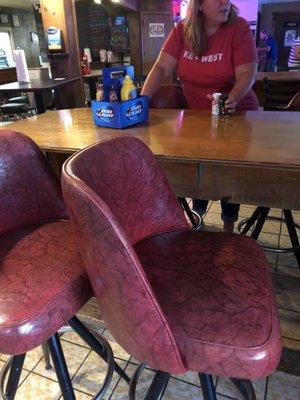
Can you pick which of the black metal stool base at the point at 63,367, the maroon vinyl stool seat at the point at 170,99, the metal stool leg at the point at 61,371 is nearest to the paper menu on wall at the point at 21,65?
the maroon vinyl stool seat at the point at 170,99

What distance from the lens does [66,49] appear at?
5215mm

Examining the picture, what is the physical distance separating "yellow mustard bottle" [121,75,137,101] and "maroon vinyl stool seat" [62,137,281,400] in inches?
18.9

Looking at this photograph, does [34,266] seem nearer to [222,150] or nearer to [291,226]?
[222,150]

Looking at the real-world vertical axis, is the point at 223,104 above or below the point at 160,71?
below

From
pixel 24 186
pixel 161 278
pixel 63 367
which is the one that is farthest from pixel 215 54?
pixel 63 367

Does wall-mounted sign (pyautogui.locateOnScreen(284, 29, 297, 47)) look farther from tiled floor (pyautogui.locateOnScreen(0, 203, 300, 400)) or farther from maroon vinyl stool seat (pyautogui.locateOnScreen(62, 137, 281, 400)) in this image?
A: maroon vinyl stool seat (pyautogui.locateOnScreen(62, 137, 281, 400))

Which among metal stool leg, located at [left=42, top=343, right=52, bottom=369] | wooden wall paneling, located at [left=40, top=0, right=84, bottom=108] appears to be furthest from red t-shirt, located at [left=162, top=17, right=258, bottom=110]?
wooden wall paneling, located at [left=40, top=0, right=84, bottom=108]

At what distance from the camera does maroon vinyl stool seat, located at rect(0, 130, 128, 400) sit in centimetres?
82

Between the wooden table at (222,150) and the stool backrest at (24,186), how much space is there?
175 mm

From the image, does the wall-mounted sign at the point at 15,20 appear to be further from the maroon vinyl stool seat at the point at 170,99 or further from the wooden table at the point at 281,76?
the maroon vinyl stool seat at the point at 170,99

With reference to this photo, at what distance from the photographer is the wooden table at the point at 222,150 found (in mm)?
1153

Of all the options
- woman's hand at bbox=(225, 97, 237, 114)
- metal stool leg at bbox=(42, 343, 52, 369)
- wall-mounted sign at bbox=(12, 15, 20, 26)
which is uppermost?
wall-mounted sign at bbox=(12, 15, 20, 26)

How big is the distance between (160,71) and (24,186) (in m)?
1.23

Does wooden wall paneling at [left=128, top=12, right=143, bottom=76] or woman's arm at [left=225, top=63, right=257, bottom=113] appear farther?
wooden wall paneling at [left=128, top=12, right=143, bottom=76]
